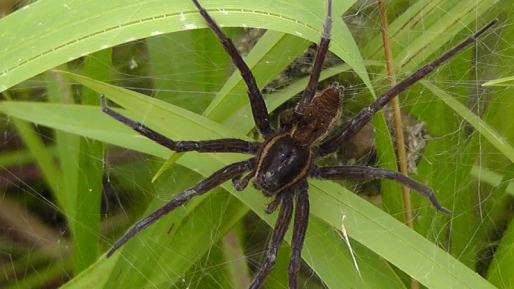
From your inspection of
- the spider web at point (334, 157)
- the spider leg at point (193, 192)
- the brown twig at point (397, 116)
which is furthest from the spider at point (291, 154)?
the brown twig at point (397, 116)

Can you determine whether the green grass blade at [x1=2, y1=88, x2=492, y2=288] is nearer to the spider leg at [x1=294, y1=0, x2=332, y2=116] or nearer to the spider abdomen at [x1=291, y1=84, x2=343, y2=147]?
the spider abdomen at [x1=291, y1=84, x2=343, y2=147]

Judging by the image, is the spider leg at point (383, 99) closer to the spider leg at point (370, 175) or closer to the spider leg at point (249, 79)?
the spider leg at point (370, 175)

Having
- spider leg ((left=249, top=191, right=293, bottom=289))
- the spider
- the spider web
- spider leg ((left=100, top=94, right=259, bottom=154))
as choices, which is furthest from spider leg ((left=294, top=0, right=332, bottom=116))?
spider leg ((left=249, top=191, right=293, bottom=289))

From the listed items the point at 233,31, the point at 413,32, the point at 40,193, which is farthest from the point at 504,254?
the point at 40,193

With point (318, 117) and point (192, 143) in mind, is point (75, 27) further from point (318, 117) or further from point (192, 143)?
point (318, 117)

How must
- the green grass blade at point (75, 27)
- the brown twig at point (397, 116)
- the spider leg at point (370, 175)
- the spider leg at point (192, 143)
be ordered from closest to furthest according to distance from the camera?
the green grass blade at point (75, 27)
the spider leg at point (192, 143)
the spider leg at point (370, 175)
the brown twig at point (397, 116)

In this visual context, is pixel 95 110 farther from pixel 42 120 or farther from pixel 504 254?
pixel 504 254

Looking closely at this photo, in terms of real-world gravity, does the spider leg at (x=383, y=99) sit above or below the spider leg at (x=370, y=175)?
above

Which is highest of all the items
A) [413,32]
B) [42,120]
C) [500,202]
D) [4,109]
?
[4,109]
